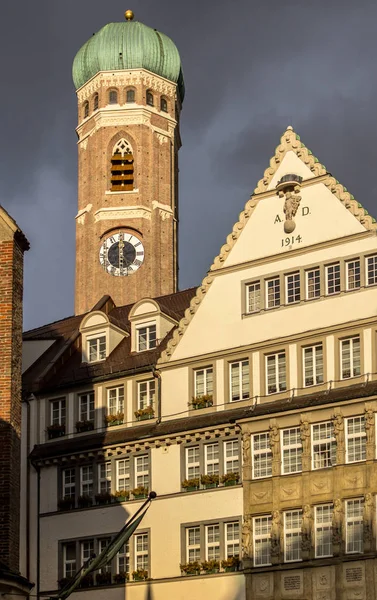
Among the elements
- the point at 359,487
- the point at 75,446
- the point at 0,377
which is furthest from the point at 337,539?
the point at 0,377

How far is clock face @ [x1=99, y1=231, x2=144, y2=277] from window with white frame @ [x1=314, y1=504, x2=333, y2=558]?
53.0 meters

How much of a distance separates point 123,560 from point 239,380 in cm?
791

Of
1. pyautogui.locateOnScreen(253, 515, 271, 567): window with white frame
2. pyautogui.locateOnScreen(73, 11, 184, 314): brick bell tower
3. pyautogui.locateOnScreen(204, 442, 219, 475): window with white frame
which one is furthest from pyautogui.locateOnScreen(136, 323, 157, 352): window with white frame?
pyautogui.locateOnScreen(73, 11, 184, 314): brick bell tower

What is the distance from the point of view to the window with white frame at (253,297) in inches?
2603

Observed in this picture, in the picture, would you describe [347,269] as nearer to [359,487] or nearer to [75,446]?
[359,487]

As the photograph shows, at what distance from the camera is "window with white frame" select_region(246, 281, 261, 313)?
66.1 metres

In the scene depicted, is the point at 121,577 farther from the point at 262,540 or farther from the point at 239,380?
the point at 239,380

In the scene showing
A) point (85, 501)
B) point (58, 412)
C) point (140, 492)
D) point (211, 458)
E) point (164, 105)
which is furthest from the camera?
point (164, 105)

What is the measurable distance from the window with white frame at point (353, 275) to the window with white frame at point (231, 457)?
705 cm

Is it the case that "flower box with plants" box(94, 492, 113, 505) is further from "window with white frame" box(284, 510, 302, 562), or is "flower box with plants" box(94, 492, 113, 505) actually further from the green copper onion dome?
the green copper onion dome

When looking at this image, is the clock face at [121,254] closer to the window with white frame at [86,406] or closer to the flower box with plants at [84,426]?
the window with white frame at [86,406]

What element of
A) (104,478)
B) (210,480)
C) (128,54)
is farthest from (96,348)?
(128,54)

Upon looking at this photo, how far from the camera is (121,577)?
65.8 m

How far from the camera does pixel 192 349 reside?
221 ft
